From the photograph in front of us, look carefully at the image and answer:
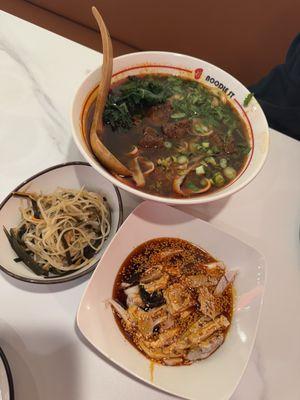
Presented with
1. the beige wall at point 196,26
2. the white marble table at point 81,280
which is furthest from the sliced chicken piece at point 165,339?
the beige wall at point 196,26

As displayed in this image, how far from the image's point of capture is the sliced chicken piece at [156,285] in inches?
43.6

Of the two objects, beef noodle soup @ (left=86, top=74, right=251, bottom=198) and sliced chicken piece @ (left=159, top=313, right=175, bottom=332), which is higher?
beef noodle soup @ (left=86, top=74, right=251, bottom=198)

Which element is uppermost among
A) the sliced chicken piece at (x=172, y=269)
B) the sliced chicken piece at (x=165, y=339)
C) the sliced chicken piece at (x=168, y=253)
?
the sliced chicken piece at (x=168, y=253)

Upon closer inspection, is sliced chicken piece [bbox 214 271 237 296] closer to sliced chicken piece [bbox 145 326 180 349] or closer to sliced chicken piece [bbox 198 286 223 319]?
sliced chicken piece [bbox 198 286 223 319]

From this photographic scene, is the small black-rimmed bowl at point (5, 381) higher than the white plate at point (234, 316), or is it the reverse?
the white plate at point (234, 316)

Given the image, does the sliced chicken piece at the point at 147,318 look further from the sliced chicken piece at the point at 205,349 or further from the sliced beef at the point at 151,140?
the sliced beef at the point at 151,140

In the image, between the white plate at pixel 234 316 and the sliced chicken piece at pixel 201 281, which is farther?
the sliced chicken piece at pixel 201 281

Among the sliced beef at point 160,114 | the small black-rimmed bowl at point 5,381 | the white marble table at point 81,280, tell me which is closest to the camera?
the small black-rimmed bowl at point 5,381

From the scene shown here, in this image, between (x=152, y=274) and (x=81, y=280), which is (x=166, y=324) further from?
(x=81, y=280)

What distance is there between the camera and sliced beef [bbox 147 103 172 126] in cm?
126

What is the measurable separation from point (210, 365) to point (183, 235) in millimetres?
379

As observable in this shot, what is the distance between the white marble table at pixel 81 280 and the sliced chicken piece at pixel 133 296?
0.14m

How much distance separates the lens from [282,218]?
1.32 m

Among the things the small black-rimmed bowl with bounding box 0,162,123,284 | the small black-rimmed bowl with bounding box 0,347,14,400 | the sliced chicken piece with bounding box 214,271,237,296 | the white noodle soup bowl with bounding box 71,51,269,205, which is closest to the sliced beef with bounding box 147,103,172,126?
the white noodle soup bowl with bounding box 71,51,269,205
